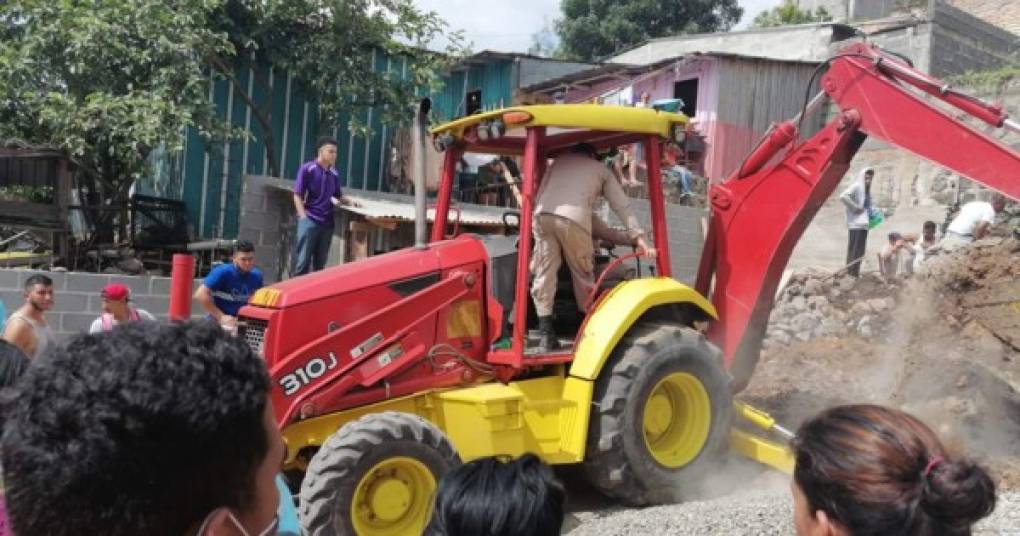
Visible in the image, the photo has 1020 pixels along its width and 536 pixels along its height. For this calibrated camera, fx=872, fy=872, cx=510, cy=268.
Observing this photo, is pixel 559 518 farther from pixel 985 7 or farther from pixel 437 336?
pixel 985 7

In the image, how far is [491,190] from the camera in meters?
13.9

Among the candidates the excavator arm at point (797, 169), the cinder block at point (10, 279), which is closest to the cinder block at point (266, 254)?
the cinder block at point (10, 279)

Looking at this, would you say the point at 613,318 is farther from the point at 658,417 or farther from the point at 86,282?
the point at 86,282

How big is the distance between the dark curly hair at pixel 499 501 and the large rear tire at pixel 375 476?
101 inches

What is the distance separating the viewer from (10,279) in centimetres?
691

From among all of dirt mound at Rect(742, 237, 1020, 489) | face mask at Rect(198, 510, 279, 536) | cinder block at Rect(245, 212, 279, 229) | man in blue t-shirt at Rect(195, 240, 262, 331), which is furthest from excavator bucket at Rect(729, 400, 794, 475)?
cinder block at Rect(245, 212, 279, 229)

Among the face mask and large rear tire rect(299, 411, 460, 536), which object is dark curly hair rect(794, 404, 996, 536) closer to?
the face mask

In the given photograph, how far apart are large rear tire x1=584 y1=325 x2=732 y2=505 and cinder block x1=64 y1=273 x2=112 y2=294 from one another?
4488 millimetres

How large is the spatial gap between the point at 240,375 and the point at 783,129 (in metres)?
5.20

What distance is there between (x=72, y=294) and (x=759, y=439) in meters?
5.49

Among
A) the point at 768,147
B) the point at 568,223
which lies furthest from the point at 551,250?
the point at 768,147

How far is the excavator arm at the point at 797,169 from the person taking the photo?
5441 mm

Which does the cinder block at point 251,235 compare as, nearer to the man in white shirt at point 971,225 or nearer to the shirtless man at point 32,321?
the shirtless man at point 32,321

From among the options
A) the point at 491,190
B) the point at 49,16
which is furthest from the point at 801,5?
the point at 49,16
